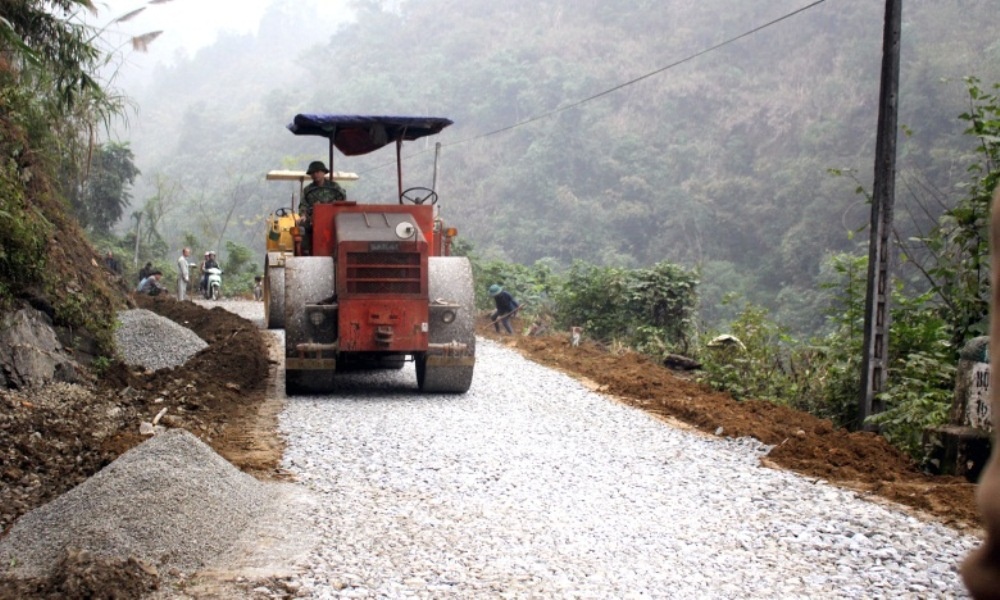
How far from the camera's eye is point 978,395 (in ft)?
23.6

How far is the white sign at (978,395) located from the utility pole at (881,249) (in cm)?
193

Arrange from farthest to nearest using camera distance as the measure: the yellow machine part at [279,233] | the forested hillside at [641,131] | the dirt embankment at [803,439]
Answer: the forested hillside at [641,131], the yellow machine part at [279,233], the dirt embankment at [803,439]

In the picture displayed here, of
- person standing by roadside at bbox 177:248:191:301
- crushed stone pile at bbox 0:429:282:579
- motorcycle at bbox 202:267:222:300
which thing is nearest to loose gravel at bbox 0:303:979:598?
crushed stone pile at bbox 0:429:282:579

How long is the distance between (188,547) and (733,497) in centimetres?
345

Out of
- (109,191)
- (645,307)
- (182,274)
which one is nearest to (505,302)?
(645,307)

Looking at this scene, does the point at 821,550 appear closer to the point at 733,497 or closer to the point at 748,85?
the point at 733,497

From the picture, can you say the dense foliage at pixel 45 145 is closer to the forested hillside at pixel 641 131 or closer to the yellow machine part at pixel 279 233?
the yellow machine part at pixel 279 233

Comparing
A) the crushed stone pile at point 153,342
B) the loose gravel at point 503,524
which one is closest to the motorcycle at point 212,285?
the crushed stone pile at point 153,342

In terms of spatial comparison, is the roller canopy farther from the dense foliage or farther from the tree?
the tree

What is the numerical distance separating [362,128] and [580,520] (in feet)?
22.9

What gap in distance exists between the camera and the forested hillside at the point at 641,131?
3706 cm

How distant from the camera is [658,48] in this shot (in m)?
62.6

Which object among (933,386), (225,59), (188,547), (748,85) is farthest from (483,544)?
(225,59)

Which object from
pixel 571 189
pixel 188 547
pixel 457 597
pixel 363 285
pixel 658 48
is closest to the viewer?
pixel 457 597
